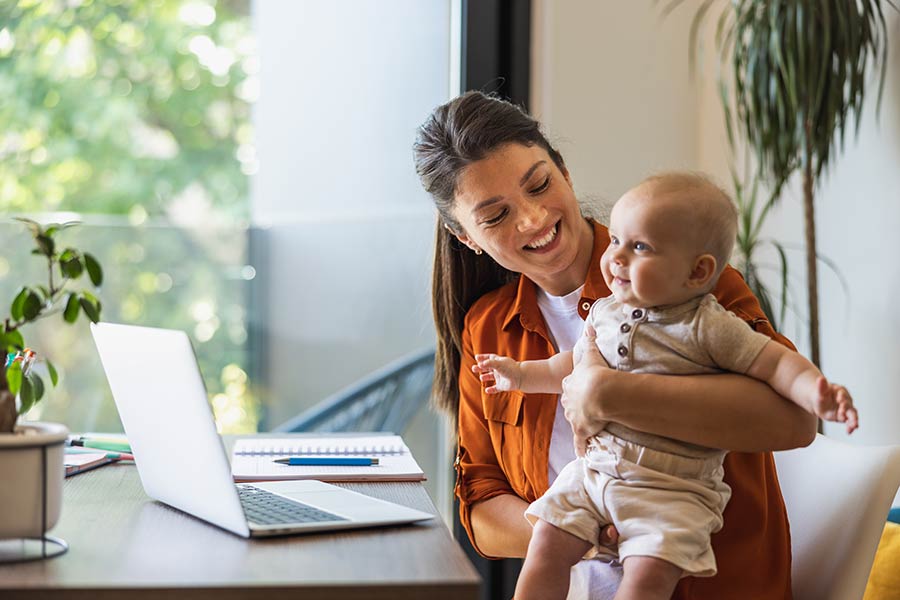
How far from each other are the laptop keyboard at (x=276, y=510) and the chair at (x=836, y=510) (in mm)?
643

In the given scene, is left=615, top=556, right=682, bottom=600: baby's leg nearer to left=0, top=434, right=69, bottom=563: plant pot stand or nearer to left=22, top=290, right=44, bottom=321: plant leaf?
left=0, top=434, right=69, bottom=563: plant pot stand

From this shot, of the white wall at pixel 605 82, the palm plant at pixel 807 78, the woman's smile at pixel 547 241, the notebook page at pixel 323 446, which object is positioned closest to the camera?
the woman's smile at pixel 547 241

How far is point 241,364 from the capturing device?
9.55 feet

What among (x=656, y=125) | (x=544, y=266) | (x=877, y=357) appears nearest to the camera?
(x=544, y=266)

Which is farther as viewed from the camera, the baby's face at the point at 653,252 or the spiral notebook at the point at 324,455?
the spiral notebook at the point at 324,455

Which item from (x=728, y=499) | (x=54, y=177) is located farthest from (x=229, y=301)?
(x=728, y=499)

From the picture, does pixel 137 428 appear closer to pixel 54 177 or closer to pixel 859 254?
pixel 859 254

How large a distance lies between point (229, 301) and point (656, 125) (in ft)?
4.14

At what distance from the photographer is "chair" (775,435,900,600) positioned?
4.21ft

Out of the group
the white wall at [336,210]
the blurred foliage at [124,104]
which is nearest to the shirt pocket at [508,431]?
the white wall at [336,210]

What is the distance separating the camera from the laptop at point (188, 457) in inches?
42.2

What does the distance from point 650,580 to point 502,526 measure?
0.44 m

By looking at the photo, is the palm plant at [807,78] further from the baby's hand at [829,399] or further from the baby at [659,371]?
the baby's hand at [829,399]

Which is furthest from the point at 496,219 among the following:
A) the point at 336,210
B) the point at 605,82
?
the point at 336,210
